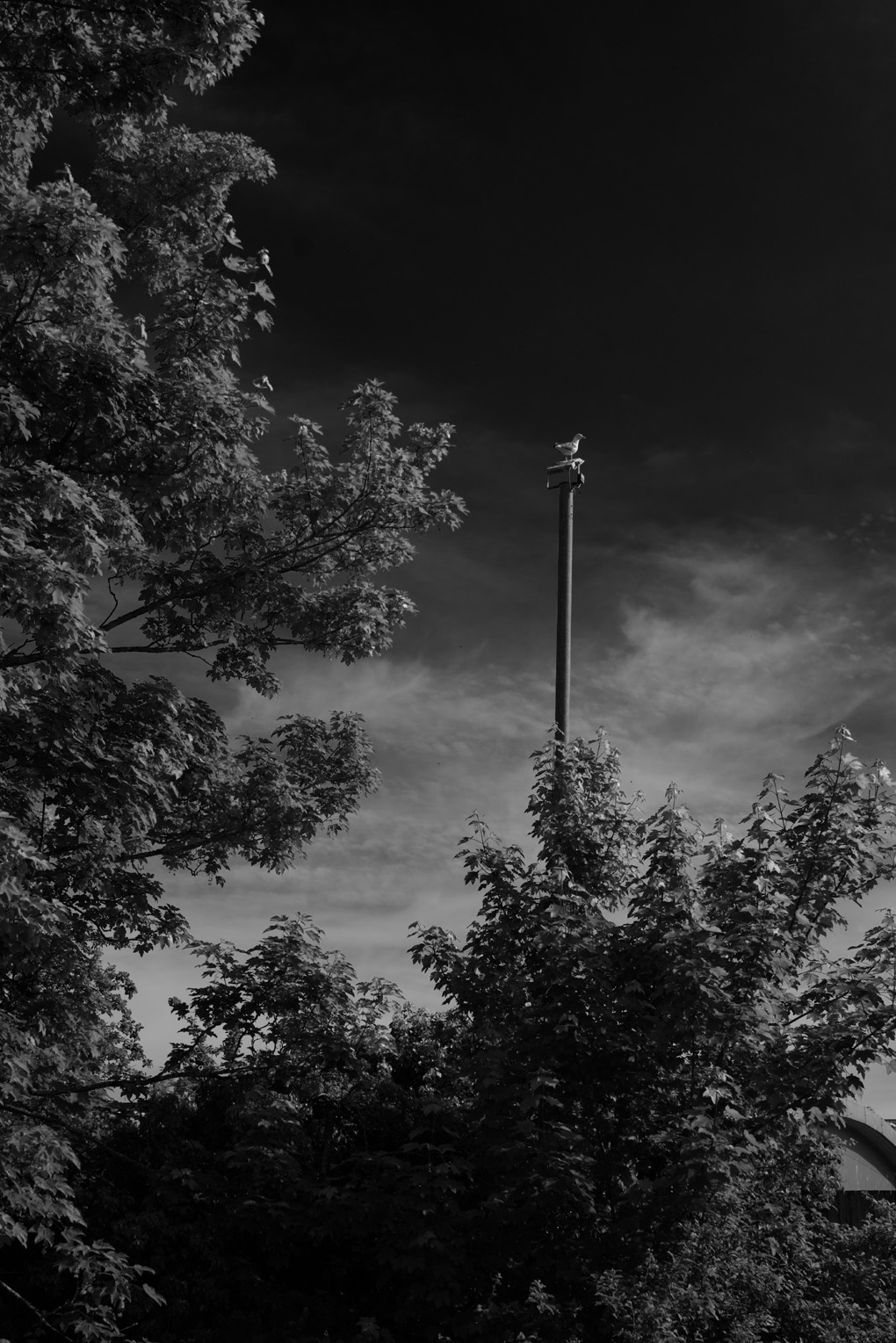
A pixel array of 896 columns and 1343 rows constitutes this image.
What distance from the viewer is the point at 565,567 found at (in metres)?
17.2

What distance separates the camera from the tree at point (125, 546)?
11.4 metres

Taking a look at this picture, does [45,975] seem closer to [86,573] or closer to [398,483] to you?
[86,573]

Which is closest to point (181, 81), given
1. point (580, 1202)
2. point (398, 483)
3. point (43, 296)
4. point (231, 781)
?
point (43, 296)

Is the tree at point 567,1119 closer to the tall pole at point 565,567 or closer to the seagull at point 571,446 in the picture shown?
the tall pole at point 565,567

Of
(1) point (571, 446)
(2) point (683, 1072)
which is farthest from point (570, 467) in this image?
(2) point (683, 1072)

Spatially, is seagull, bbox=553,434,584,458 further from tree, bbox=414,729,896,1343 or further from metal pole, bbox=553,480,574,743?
tree, bbox=414,729,896,1343

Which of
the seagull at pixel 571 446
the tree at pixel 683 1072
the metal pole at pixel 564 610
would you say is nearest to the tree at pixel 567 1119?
the tree at pixel 683 1072

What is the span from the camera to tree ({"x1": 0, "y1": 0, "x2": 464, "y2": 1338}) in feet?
37.3

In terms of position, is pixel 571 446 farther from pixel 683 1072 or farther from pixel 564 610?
pixel 683 1072

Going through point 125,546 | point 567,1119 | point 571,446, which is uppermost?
A: point 571,446

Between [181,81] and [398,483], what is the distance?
522cm

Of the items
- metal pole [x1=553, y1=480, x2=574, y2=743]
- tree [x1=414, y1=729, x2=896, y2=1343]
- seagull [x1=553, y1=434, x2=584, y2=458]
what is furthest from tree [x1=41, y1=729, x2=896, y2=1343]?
seagull [x1=553, y1=434, x2=584, y2=458]

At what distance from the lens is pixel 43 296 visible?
11727 millimetres

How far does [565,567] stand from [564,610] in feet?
2.38
